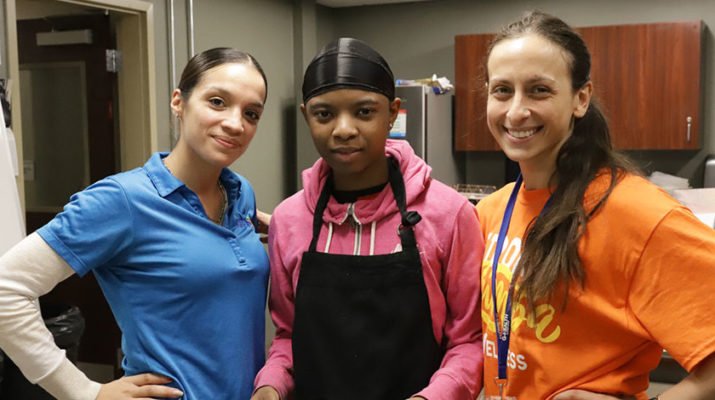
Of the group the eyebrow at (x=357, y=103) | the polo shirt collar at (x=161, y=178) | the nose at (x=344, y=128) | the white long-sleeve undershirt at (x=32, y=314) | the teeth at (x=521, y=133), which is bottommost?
the white long-sleeve undershirt at (x=32, y=314)

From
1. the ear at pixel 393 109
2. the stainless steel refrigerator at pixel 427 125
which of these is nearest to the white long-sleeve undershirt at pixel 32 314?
the ear at pixel 393 109

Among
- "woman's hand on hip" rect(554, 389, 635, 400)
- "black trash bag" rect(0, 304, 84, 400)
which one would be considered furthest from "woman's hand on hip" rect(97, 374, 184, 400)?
"black trash bag" rect(0, 304, 84, 400)

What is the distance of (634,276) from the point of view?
45.2 inches

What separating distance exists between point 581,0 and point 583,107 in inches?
166

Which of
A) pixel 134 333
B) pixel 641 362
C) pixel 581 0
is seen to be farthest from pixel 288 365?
pixel 581 0

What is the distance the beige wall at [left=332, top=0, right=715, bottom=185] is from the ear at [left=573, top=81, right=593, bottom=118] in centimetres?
387

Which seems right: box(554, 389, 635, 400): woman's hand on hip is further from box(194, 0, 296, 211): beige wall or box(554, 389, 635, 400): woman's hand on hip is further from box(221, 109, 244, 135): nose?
box(194, 0, 296, 211): beige wall

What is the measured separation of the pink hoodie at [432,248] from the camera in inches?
52.8

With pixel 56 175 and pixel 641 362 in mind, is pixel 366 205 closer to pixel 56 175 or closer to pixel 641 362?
pixel 641 362

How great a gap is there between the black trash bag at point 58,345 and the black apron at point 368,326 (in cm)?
151

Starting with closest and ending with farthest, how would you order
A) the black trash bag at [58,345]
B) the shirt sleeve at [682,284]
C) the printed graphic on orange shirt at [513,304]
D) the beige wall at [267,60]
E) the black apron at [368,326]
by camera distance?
the shirt sleeve at [682,284] < the printed graphic on orange shirt at [513,304] < the black apron at [368,326] < the black trash bag at [58,345] < the beige wall at [267,60]

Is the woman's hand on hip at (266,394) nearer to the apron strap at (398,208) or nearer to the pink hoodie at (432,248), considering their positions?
the pink hoodie at (432,248)

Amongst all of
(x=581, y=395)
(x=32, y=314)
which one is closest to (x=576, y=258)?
(x=581, y=395)

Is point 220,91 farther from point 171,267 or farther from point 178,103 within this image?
point 171,267
